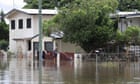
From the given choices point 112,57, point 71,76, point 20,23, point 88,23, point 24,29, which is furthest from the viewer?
point 20,23

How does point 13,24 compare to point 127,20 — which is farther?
point 13,24

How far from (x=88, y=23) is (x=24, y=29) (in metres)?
20.7

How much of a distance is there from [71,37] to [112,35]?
417cm

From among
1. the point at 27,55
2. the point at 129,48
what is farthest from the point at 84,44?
the point at 27,55

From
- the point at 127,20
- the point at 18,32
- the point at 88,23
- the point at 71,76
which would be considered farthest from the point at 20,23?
the point at 71,76

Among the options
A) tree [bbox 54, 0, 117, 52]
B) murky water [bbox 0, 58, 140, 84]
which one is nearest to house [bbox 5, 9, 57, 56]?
tree [bbox 54, 0, 117, 52]

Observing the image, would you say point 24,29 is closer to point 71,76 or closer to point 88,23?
point 88,23

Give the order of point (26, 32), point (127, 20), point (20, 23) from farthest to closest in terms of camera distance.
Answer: point (20, 23) < point (26, 32) < point (127, 20)

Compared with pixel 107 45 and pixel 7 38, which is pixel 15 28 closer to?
pixel 7 38

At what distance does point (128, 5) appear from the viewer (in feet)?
244

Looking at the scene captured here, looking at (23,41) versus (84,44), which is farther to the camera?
(23,41)

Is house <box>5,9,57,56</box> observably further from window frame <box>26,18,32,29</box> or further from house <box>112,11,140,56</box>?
house <box>112,11,140,56</box>

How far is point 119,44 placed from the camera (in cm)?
Result: 5131

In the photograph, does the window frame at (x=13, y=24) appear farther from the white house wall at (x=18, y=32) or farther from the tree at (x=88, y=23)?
the tree at (x=88, y=23)
